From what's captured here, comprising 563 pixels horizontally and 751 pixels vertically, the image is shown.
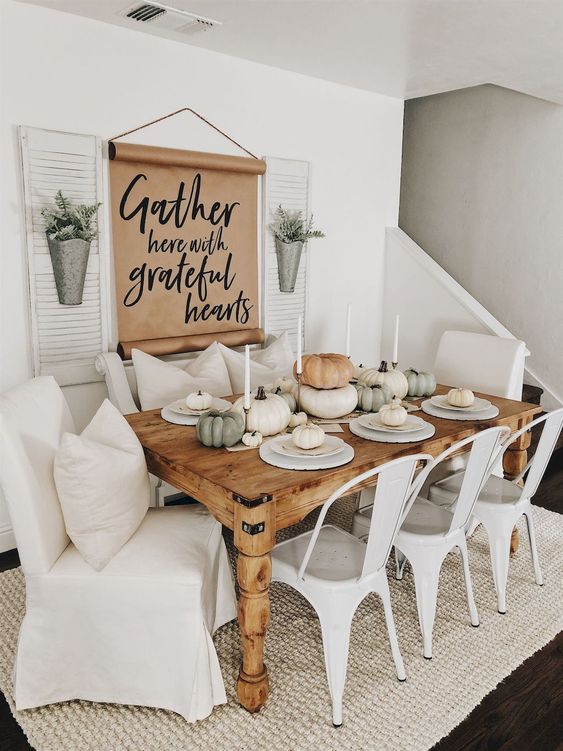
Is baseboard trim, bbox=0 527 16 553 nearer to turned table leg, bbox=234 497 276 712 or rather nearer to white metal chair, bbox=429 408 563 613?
turned table leg, bbox=234 497 276 712

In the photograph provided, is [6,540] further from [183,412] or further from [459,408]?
[459,408]

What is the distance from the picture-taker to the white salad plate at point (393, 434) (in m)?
2.34

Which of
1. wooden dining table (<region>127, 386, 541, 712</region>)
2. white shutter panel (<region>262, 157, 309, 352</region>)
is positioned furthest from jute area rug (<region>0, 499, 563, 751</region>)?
white shutter panel (<region>262, 157, 309, 352</region>)

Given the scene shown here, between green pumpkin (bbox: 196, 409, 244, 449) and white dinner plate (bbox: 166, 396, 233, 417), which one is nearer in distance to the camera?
green pumpkin (bbox: 196, 409, 244, 449)

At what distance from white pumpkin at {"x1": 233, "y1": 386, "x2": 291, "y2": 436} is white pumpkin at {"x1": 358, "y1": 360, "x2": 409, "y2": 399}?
23.0 inches

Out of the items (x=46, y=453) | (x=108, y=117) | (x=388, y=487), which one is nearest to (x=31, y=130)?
(x=108, y=117)

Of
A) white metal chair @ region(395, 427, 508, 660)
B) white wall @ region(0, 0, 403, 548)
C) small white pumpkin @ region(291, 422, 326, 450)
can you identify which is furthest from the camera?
white wall @ region(0, 0, 403, 548)

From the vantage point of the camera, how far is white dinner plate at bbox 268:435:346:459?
2125 millimetres

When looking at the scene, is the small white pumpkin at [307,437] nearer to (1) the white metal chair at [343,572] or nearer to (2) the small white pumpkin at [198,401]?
(1) the white metal chair at [343,572]

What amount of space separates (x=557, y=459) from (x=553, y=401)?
1.70ft

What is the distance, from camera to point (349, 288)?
4.51 metres

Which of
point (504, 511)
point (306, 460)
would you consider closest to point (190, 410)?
point (306, 460)

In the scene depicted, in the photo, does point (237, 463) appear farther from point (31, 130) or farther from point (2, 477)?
point (31, 130)

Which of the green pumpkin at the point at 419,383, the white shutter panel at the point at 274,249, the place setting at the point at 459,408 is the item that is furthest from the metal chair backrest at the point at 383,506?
the white shutter panel at the point at 274,249
